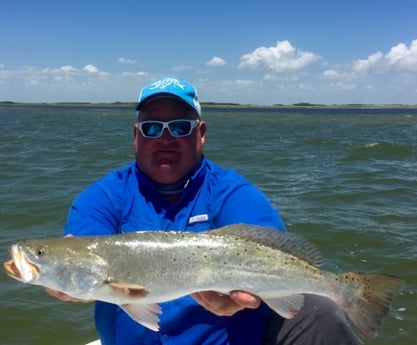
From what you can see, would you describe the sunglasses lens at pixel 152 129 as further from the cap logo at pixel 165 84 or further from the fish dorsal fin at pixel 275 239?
the fish dorsal fin at pixel 275 239

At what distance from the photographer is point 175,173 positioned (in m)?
4.20

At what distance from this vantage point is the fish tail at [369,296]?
11.6 ft

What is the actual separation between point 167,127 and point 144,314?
1576 mm

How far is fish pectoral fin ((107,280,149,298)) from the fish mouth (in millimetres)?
516

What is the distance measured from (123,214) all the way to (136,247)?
68cm

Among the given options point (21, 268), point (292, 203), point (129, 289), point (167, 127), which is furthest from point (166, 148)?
point (292, 203)

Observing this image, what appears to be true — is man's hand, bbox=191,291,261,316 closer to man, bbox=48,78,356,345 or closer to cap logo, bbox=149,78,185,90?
man, bbox=48,78,356,345

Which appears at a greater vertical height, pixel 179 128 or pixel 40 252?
pixel 179 128

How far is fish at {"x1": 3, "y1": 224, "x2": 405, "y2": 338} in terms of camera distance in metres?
3.36

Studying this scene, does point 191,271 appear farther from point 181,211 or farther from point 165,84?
point 165,84

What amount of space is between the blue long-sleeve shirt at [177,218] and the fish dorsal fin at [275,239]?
0.22m

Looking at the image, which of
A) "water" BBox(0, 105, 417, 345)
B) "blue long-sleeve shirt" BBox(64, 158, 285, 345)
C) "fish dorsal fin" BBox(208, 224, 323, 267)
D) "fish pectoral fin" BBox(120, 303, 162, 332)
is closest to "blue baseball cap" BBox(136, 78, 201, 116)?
"blue long-sleeve shirt" BBox(64, 158, 285, 345)

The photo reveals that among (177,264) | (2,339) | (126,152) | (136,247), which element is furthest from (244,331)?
(126,152)

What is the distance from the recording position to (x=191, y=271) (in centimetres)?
339
